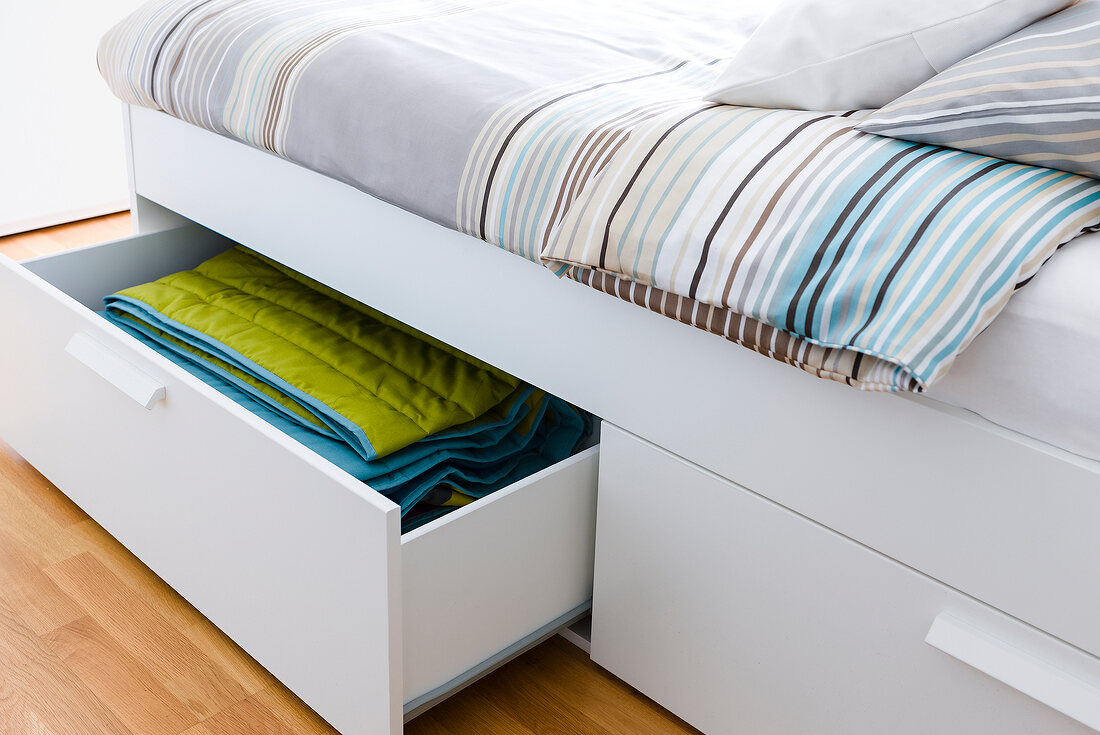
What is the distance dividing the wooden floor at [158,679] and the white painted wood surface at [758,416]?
0.34 m

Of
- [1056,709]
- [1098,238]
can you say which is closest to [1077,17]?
[1098,238]

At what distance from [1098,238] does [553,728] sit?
2.34 ft

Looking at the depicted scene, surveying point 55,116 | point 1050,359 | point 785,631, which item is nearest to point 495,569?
point 785,631

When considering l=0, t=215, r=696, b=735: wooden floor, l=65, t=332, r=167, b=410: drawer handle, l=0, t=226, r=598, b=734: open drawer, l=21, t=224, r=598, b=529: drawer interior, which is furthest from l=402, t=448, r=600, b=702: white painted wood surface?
l=21, t=224, r=598, b=529: drawer interior

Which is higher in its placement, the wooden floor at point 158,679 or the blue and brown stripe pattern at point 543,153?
the blue and brown stripe pattern at point 543,153

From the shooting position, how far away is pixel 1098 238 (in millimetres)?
756

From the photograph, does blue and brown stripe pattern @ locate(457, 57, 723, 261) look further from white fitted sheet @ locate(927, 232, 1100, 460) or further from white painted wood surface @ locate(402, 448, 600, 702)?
white fitted sheet @ locate(927, 232, 1100, 460)

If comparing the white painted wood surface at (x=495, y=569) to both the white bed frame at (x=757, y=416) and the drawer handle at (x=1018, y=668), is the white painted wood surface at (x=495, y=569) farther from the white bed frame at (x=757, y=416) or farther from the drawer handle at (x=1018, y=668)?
the drawer handle at (x=1018, y=668)

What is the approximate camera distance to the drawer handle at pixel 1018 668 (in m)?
0.77

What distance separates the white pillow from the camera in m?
0.85

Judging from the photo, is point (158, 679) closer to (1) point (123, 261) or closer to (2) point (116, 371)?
(2) point (116, 371)

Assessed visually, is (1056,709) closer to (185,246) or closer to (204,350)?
(204,350)

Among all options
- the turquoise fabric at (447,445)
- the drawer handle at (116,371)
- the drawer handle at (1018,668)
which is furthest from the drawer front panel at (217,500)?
the drawer handle at (1018,668)

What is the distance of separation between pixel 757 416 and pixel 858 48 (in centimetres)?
33
